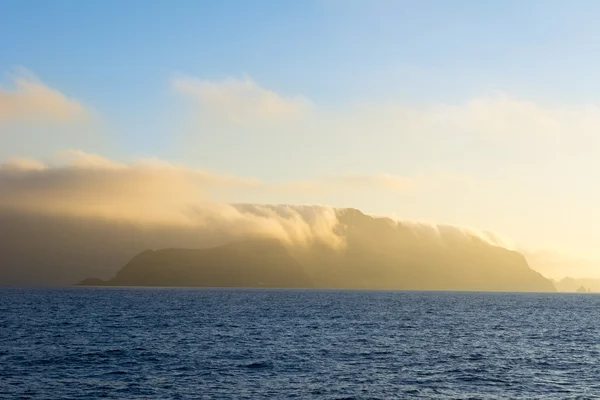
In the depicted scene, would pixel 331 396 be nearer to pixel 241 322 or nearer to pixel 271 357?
pixel 271 357

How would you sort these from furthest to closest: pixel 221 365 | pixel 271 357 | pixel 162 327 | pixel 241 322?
pixel 241 322, pixel 162 327, pixel 271 357, pixel 221 365

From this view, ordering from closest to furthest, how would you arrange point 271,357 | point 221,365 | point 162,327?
1. point 221,365
2. point 271,357
3. point 162,327

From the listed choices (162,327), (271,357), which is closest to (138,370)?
(271,357)

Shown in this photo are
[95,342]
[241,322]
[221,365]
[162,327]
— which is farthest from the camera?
[241,322]

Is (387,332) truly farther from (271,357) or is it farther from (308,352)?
Result: (271,357)

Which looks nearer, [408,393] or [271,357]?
[408,393]

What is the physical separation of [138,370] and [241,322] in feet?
214

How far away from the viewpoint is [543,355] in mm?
83500

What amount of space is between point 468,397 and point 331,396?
40.8 ft

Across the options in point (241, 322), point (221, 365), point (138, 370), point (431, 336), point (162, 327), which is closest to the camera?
point (138, 370)

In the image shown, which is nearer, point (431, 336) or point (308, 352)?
point (308, 352)

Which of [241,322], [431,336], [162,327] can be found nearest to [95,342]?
[162,327]

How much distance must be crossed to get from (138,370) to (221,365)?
366 inches

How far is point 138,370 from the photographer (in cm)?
6341
